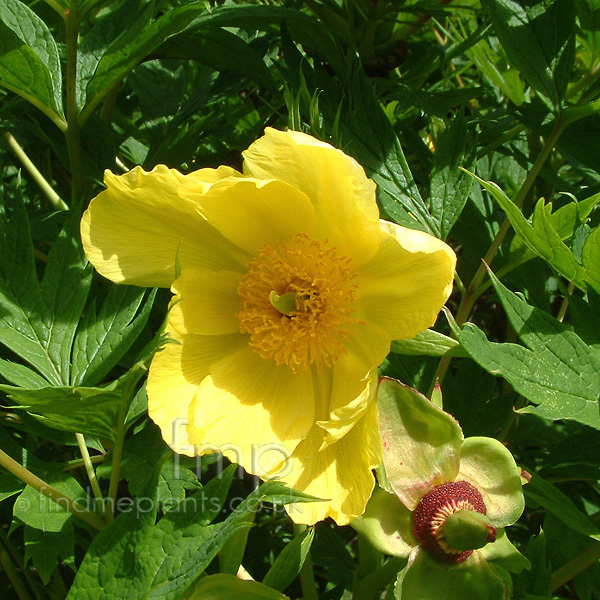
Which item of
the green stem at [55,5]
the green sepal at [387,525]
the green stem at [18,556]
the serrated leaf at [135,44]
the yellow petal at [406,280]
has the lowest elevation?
the green stem at [18,556]

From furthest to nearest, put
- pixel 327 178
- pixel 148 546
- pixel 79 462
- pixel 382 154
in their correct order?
pixel 382 154 → pixel 79 462 → pixel 327 178 → pixel 148 546

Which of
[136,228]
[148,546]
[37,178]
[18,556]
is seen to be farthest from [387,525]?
[37,178]

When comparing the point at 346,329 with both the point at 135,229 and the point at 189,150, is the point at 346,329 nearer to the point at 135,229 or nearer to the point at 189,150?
the point at 135,229

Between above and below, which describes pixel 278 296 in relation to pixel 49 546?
above

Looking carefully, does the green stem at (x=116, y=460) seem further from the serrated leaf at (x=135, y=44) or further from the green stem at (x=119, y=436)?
the serrated leaf at (x=135, y=44)

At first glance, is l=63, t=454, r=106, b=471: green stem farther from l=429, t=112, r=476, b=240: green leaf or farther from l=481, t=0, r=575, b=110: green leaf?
l=481, t=0, r=575, b=110: green leaf

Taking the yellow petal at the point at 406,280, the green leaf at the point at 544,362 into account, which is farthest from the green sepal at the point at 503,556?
the yellow petal at the point at 406,280

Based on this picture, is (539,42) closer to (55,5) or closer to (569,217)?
(569,217)

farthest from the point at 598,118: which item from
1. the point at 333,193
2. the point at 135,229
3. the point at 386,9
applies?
the point at 135,229
